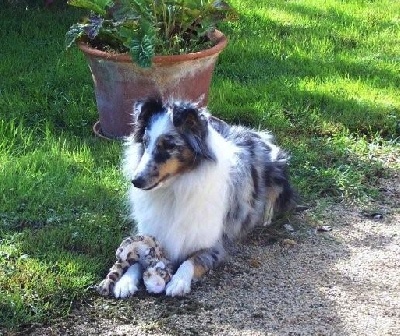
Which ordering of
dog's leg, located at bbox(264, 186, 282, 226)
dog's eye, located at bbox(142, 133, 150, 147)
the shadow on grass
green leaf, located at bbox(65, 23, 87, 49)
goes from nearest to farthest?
1. dog's eye, located at bbox(142, 133, 150, 147)
2. dog's leg, located at bbox(264, 186, 282, 226)
3. green leaf, located at bbox(65, 23, 87, 49)
4. the shadow on grass

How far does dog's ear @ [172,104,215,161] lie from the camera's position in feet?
12.8

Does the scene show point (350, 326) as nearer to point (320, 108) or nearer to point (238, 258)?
point (238, 258)

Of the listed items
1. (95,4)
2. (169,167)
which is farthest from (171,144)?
(95,4)

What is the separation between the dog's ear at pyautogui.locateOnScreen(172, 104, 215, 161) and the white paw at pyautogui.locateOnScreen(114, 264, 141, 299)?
2.25 feet

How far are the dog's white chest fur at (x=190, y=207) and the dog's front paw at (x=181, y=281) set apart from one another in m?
0.14

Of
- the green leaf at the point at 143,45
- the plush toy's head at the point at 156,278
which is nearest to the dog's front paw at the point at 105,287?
the plush toy's head at the point at 156,278

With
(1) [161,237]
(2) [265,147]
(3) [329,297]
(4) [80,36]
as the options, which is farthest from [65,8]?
(3) [329,297]

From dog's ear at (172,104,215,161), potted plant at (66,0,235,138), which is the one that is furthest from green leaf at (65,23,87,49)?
dog's ear at (172,104,215,161)

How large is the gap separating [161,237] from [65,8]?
4.59 metres

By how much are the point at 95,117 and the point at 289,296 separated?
2692 millimetres

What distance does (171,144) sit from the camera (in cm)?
393

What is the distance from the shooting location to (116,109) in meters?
5.67

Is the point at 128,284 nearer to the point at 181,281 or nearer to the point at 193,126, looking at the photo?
the point at 181,281

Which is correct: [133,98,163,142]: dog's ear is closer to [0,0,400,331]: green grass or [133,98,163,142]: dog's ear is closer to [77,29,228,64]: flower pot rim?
[0,0,400,331]: green grass
